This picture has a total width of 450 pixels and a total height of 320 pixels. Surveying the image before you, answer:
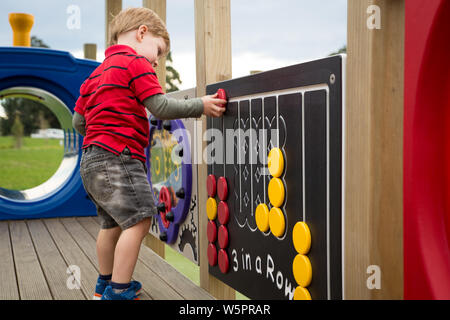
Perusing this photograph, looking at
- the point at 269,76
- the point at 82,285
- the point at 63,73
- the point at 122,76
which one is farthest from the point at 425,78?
the point at 63,73

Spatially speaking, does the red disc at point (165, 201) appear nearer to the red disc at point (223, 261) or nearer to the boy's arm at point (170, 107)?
the red disc at point (223, 261)

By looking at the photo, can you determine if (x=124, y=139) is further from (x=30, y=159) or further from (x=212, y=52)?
(x=30, y=159)

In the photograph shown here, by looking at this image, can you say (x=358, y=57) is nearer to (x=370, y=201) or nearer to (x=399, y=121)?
(x=399, y=121)

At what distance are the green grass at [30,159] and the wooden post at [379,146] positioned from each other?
9.97 meters

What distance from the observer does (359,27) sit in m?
0.89

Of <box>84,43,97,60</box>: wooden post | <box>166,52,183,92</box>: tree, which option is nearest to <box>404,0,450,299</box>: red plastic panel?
<box>84,43,97,60</box>: wooden post

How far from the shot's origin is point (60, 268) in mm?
2023

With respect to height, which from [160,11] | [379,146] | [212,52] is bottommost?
[379,146]

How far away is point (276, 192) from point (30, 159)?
41.0 feet

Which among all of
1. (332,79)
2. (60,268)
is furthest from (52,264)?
(332,79)

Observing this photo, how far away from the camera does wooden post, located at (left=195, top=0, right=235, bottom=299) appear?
162cm

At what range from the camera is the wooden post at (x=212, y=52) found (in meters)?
1.62

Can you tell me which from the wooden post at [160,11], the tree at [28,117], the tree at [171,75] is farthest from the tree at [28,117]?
the wooden post at [160,11]

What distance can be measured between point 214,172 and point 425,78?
907 millimetres
